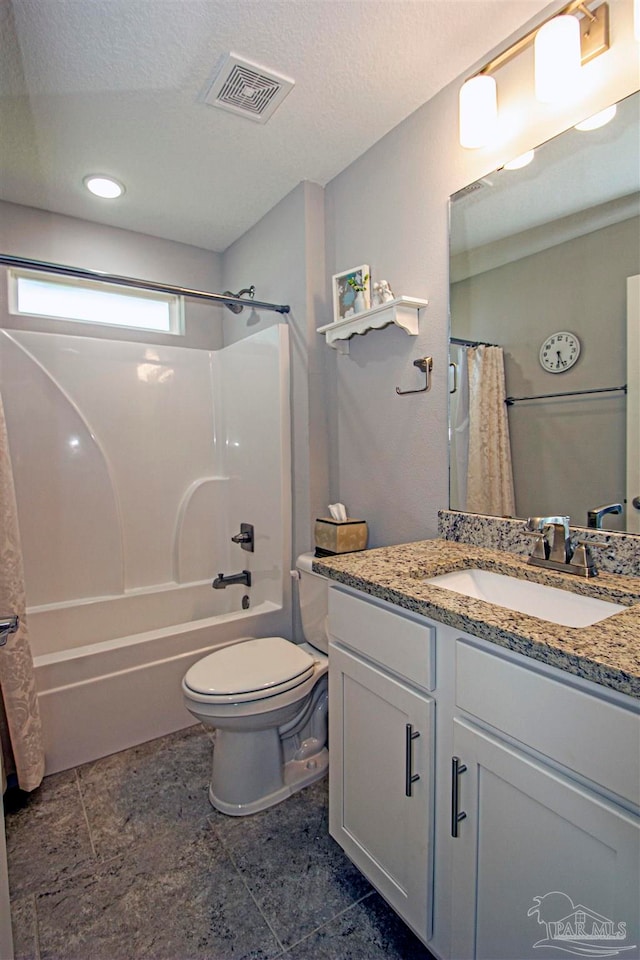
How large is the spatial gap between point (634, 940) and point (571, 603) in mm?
594

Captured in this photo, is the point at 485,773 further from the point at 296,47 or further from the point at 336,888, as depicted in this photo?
the point at 296,47

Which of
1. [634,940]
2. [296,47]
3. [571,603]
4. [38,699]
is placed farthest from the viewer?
[38,699]

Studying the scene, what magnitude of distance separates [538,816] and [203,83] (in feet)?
7.20

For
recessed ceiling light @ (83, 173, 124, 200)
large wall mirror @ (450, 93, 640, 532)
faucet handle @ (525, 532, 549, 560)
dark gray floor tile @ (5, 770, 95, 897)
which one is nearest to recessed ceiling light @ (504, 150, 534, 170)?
large wall mirror @ (450, 93, 640, 532)

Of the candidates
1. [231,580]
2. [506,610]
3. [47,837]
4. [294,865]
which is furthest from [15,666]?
[506,610]

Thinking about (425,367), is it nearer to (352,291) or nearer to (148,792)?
(352,291)

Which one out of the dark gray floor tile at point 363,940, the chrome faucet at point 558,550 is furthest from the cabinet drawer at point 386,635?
the dark gray floor tile at point 363,940

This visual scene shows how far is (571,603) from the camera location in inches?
44.0

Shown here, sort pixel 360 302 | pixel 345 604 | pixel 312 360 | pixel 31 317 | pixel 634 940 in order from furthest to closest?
pixel 31 317 → pixel 312 360 → pixel 360 302 → pixel 345 604 → pixel 634 940

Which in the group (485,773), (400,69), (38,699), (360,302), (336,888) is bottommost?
(336,888)

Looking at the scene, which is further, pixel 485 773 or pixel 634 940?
pixel 485 773

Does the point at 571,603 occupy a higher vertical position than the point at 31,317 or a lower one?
lower

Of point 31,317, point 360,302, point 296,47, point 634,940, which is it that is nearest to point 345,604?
point 634,940

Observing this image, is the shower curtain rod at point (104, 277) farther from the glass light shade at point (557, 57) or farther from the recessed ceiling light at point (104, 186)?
the glass light shade at point (557, 57)
